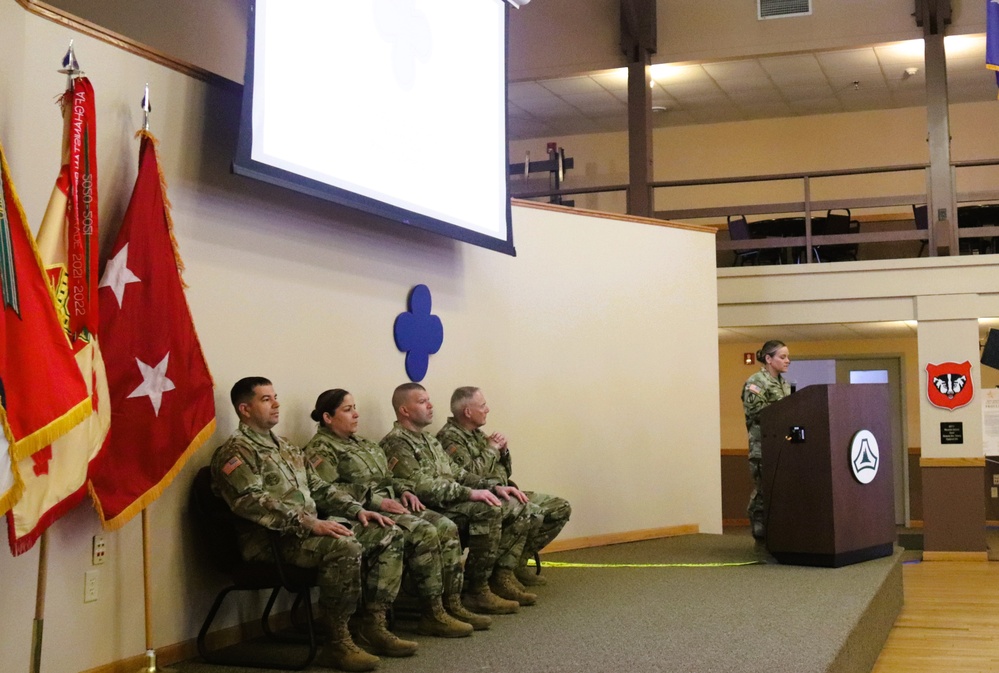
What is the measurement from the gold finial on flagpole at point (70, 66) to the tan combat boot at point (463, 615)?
2.45m

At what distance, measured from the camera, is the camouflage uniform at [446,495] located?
15.5 feet

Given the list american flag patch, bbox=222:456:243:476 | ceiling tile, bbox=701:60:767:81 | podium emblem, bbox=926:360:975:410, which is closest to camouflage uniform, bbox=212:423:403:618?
american flag patch, bbox=222:456:243:476

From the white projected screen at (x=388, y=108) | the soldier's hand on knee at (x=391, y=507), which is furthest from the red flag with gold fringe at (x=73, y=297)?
the soldier's hand on knee at (x=391, y=507)

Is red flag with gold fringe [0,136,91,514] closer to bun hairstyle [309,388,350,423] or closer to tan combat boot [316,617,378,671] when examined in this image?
tan combat boot [316,617,378,671]

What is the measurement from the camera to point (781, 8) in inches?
401

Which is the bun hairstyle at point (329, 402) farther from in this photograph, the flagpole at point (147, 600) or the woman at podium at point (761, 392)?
the woman at podium at point (761, 392)

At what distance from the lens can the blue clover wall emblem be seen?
17.9 feet

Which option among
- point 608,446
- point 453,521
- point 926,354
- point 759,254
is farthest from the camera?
point 759,254

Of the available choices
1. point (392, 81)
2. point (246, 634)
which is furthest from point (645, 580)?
point (392, 81)

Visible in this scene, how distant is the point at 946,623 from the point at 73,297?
480 centimetres

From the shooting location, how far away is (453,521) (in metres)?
4.75

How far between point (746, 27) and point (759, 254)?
7.44ft

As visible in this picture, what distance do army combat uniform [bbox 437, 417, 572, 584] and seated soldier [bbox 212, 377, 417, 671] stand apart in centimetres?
114

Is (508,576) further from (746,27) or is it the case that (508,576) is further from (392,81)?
(746,27)
